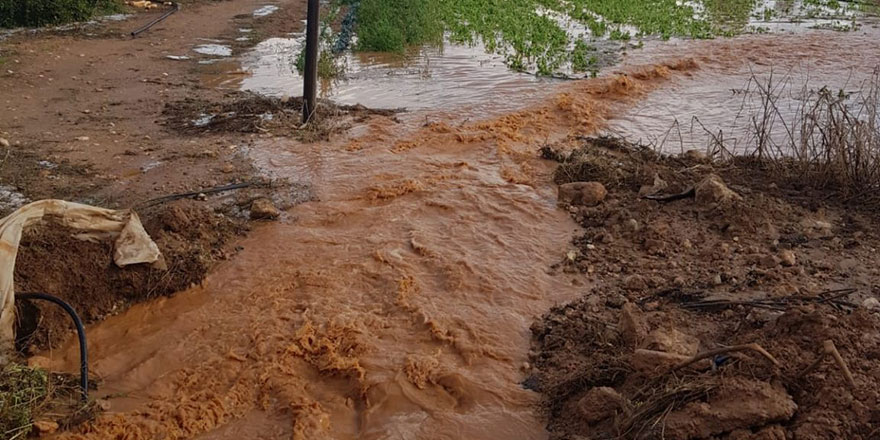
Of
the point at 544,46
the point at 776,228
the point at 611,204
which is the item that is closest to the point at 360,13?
the point at 544,46

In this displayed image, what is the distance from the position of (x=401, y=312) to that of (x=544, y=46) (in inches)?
361

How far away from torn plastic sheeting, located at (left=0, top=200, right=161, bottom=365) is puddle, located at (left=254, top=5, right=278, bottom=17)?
44.3 feet

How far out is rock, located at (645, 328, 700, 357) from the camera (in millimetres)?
3521

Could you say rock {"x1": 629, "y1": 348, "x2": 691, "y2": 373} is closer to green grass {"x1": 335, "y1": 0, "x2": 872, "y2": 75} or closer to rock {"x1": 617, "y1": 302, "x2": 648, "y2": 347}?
rock {"x1": 617, "y1": 302, "x2": 648, "y2": 347}

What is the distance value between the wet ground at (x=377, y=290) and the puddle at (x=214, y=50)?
9.28 feet

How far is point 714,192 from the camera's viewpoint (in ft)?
19.1

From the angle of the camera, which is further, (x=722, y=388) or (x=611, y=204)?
(x=611, y=204)

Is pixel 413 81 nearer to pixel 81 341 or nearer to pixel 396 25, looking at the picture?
pixel 396 25

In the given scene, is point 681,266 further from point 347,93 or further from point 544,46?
point 544,46

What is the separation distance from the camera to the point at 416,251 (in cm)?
543

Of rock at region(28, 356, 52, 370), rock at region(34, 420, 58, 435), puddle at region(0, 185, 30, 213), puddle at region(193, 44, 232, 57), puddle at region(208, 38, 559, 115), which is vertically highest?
puddle at region(193, 44, 232, 57)

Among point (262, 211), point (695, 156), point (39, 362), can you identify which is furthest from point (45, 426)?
point (695, 156)

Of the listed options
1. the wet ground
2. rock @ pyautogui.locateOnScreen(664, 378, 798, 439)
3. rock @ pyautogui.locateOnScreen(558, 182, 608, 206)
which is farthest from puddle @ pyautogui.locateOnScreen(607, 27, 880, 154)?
rock @ pyautogui.locateOnScreen(664, 378, 798, 439)

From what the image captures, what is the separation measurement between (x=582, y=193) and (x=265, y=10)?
45.4 ft
